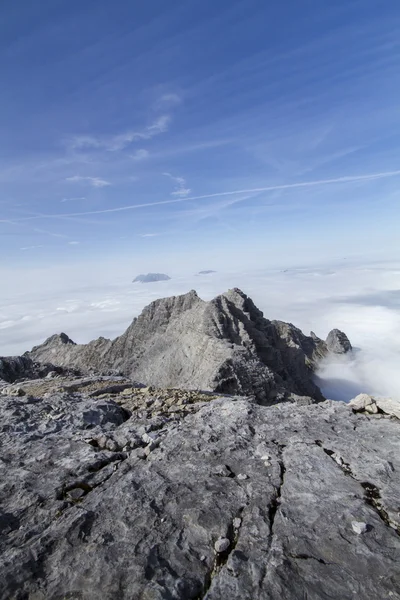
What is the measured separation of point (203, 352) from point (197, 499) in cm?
4134

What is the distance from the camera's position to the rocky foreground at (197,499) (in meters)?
4.90

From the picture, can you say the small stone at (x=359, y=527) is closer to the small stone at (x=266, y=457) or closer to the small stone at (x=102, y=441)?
the small stone at (x=266, y=457)

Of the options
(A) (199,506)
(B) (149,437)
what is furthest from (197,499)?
(B) (149,437)

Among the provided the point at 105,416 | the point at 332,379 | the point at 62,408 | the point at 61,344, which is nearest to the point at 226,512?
the point at 105,416

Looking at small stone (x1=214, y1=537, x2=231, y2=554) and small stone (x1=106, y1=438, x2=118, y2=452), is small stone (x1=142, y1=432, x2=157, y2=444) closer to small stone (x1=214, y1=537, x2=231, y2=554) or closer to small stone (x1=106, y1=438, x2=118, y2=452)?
small stone (x1=106, y1=438, x2=118, y2=452)

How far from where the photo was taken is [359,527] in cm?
576

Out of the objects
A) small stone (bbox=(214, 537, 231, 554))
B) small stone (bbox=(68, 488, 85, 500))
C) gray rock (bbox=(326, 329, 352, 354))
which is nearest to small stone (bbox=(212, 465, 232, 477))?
small stone (bbox=(214, 537, 231, 554))

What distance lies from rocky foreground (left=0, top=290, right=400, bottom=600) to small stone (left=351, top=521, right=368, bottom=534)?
0.02 m

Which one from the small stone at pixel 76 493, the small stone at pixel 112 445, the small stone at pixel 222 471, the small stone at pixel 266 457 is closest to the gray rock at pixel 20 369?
the small stone at pixel 112 445

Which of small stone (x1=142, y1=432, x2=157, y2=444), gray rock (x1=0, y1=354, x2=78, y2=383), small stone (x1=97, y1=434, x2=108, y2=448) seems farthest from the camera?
gray rock (x1=0, y1=354, x2=78, y2=383)

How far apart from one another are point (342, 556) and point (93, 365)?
211 feet

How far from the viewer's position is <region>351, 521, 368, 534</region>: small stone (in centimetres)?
571

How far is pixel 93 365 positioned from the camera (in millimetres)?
64625

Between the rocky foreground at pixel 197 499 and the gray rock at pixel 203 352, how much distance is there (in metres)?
28.3
